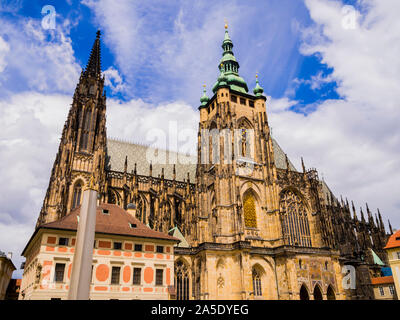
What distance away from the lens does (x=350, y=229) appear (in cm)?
5588

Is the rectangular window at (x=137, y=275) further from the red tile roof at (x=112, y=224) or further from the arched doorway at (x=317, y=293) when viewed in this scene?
the arched doorway at (x=317, y=293)

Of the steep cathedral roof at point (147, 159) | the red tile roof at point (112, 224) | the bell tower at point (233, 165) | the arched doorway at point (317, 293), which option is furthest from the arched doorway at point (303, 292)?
the red tile roof at point (112, 224)

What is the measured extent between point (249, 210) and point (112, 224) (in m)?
20.7

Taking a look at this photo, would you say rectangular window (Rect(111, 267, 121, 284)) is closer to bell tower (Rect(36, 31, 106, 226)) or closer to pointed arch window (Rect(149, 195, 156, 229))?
bell tower (Rect(36, 31, 106, 226))

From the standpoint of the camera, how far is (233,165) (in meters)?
41.5

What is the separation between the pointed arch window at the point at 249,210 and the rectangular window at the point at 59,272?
23.5 metres

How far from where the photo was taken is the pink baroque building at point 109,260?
22713mm

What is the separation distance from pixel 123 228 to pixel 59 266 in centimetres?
544

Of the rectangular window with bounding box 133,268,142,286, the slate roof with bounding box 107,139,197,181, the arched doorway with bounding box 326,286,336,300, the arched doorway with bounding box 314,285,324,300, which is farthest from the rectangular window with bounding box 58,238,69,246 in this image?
the arched doorway with bounding box 326,286,336,300

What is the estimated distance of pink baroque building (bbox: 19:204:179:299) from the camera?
22.7 m

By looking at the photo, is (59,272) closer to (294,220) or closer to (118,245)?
(118,245)

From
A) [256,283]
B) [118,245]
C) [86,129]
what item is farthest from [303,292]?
[86,129]

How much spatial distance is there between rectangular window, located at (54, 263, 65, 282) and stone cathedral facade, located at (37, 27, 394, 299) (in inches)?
537

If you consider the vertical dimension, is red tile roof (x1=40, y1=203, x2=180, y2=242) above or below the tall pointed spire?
below
